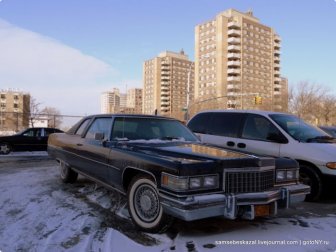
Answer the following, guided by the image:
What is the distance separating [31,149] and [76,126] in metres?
8.93

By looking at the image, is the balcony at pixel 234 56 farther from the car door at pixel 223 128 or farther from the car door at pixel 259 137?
the car door at pixel 259 137

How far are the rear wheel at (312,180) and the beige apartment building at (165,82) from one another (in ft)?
381

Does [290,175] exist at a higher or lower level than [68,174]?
higher

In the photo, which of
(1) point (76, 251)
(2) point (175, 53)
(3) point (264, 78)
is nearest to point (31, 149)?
(1) point (76, 251)

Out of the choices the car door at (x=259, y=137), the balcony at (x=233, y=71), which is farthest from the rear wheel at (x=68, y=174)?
the balcony at (x=233, y=71)

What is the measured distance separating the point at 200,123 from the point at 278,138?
2208 millimetres

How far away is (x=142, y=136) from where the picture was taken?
5734 mm

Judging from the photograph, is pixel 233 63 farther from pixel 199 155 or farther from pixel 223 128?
pixel 199 155

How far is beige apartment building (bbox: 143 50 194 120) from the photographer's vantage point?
125438 millimetres

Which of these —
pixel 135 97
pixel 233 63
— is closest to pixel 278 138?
pixel 233 63

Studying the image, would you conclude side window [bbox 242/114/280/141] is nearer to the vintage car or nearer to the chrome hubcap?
the vintage car

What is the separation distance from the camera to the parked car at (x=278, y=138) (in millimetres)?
6418

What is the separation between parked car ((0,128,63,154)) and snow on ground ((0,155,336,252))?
30.9ft

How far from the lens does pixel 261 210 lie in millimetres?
4223
